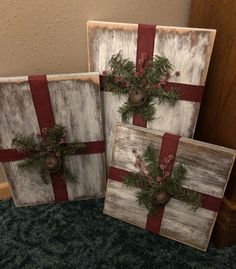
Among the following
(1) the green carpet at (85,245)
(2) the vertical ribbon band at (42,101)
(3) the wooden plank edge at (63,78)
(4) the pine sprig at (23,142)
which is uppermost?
(3) the wooden plank edge at (63,78)

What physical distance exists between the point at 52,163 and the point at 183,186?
0.48 metres

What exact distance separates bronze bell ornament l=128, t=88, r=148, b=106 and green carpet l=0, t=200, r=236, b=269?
1.62ft

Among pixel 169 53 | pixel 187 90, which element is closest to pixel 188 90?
pixel 187 90

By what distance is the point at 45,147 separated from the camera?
1.10 m

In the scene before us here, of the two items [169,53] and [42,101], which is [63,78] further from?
[169,53]

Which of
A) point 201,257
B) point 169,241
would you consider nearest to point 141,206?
point 169,241

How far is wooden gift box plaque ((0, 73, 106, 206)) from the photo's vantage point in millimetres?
1015

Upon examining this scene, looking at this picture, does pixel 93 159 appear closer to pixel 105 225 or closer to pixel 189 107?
pixel 105 225

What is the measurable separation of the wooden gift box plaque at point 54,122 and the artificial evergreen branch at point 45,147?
2 centimetres

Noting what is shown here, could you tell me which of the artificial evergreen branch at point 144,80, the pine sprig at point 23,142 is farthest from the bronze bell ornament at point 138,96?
the pine sprig at point 23,142

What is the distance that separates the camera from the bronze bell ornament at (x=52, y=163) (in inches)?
43.2

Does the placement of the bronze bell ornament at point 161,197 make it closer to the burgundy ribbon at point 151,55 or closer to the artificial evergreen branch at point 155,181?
the artificial evergreen branch at point 155,181

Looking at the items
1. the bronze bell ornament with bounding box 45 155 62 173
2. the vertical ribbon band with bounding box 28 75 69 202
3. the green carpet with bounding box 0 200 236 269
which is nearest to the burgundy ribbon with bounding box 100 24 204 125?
the vertical ribbon band with bounding box 28 75 69 202

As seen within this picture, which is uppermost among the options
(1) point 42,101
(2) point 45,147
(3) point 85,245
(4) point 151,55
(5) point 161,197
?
(4) point 151,55
